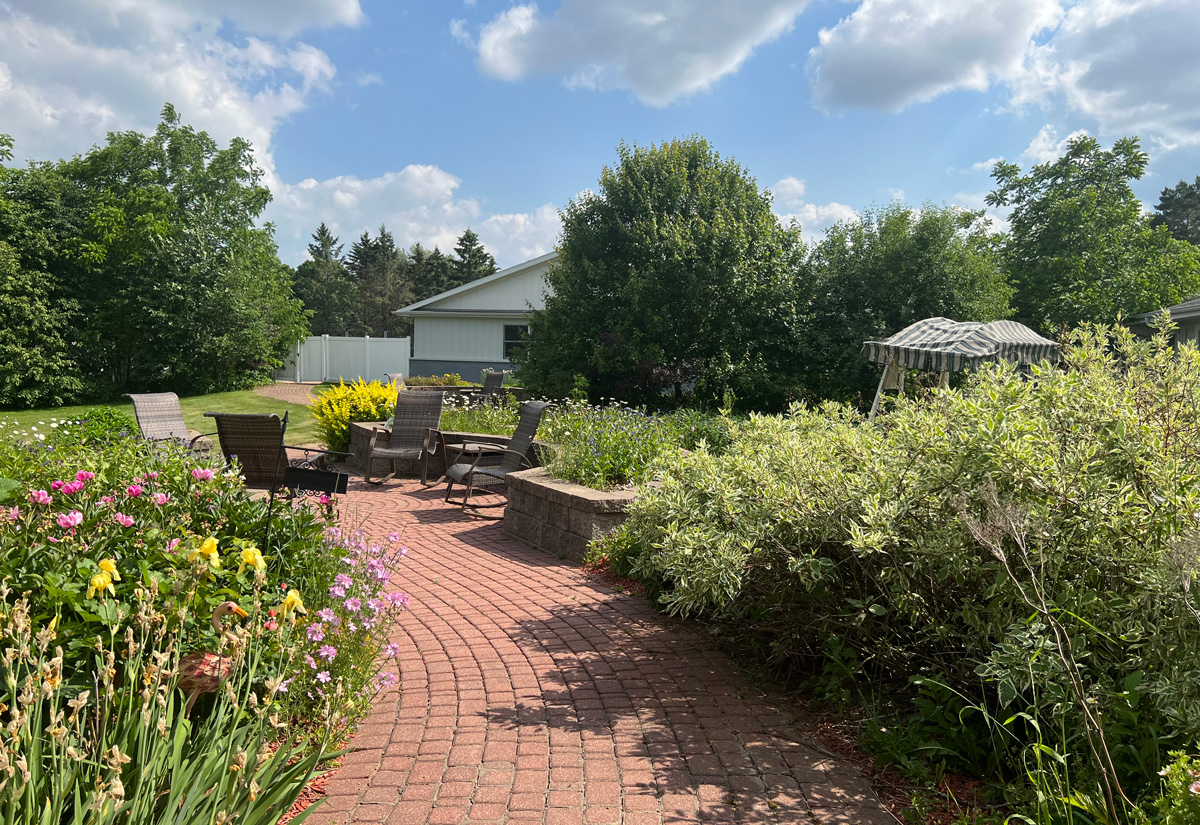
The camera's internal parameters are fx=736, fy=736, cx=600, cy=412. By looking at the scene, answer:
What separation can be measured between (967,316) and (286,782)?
17413 mm

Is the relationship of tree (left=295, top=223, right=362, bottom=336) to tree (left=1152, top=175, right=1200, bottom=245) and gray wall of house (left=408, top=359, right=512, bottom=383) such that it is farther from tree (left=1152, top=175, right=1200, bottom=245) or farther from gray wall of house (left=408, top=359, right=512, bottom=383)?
tree (left=1152, top=175, right=1200, bottom=245)

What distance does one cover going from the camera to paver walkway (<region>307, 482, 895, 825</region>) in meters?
2.60

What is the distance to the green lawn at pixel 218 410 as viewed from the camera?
1712 centimetres

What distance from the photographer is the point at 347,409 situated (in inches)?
446

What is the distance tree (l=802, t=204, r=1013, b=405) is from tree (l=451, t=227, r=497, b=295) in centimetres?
3985

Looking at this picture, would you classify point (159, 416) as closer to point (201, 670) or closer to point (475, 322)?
point (201, 670)

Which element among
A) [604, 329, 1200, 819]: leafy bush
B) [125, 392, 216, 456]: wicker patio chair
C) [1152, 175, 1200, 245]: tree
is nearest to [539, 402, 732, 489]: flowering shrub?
[604, 329, 1200, 819]: leafy bush

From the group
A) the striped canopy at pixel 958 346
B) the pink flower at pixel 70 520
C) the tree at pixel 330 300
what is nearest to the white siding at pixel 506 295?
the striped canopy at pixel 958 346

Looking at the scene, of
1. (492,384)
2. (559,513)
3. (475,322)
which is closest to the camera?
(559,513)

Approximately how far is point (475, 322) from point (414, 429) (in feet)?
55.2

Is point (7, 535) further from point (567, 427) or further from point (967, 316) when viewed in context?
point (967, 316)

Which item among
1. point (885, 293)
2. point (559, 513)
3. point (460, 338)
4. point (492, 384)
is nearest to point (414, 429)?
point (559, 513)

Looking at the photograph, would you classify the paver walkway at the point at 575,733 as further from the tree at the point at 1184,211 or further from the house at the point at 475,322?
the tree at the point at 1184,211

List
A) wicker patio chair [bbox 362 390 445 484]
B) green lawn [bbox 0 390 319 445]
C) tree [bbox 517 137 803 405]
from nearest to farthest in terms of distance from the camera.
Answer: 1. wicker patio chair [bbox 362 390 445 484]
2. tree [bbox 517 137 803 405]
3. green lawn [bbox 0 390 319 445]
